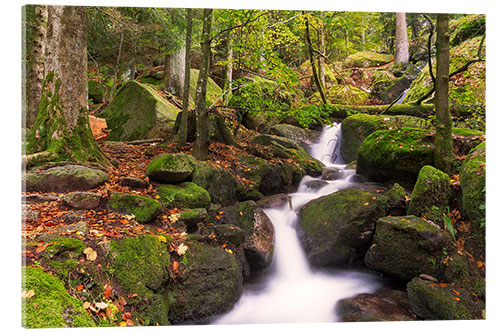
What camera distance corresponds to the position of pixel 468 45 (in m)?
4.02

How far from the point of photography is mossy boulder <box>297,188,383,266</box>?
3473 millimetres

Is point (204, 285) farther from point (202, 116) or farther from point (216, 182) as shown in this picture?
point (202, 116)

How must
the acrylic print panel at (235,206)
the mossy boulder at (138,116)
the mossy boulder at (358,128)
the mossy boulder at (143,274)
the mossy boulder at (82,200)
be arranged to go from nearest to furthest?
the mossy boulder at (143,274) → the acrylic print panel at (235,206) → the mossy boulder at (82,200) → the mossy boulder at (138,116) → the mossy boulder at (358,128)

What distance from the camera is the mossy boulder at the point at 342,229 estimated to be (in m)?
3.47

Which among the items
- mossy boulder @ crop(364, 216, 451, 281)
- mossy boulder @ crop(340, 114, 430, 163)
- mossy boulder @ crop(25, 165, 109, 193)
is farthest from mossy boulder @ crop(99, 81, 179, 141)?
mossy boulder @ crop(364, 216, 451, 281)

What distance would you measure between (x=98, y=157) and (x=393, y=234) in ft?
12.9

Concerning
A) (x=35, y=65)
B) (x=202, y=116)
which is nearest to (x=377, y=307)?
(x=202, y=116)

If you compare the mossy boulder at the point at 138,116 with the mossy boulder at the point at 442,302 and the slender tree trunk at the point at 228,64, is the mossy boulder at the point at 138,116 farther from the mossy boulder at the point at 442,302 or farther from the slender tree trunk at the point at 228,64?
the mossy boulder at the point at 442,302

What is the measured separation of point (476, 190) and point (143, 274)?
3274 mm

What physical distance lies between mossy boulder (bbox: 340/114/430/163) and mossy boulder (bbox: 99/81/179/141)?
4356 millimetres

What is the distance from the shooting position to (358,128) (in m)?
6.72

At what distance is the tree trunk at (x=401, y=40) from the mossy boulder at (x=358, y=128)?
21.7 feet

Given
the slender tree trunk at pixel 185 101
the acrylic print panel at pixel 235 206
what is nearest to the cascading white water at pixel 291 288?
the acrylic print panel at pixel 235 206
